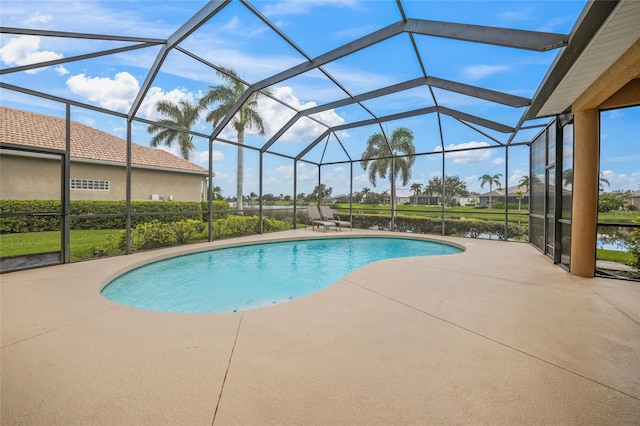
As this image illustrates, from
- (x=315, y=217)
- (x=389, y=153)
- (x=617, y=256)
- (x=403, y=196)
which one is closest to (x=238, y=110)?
(x=315, y=217)

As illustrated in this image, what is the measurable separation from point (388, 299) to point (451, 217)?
7.84 m

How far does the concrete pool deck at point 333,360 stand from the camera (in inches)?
55.1

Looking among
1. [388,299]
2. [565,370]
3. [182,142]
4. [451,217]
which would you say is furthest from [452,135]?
[182,142]

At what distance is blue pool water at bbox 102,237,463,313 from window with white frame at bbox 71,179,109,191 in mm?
2563

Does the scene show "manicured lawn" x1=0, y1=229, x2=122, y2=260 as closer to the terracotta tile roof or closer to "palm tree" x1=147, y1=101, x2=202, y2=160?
the terracotta tile roof

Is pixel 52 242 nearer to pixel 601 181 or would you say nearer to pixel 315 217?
pixel 315 217

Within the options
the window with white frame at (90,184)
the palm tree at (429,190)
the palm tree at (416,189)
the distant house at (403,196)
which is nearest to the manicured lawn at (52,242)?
the window with white frame at (90,184)

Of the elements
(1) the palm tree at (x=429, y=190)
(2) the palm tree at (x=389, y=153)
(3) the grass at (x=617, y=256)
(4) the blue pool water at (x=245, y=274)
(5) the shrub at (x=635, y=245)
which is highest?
(2) the palm tree at (x=389, y=153)

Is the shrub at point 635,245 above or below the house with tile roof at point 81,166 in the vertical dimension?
below

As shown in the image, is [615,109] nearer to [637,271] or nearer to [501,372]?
[637,271]

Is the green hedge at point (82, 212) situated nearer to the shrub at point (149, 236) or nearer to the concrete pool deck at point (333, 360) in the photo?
the shrub at point (149, 236)

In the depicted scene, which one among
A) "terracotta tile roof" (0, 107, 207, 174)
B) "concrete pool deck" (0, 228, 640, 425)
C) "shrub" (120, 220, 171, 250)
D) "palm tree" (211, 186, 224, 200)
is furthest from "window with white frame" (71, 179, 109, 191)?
"concrete pool deck" (0, 228, 640, 425)

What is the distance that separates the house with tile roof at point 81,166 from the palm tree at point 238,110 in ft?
6.44

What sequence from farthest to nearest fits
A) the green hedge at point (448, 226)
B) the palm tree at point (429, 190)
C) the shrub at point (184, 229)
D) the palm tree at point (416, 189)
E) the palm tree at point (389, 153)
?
the palm tree at point (416, 189) → the palm tree at point (389, 153) → the palm tree at point (429, 190) → the green hedge at point (448, 226) → the shrub at point (184, 229)
